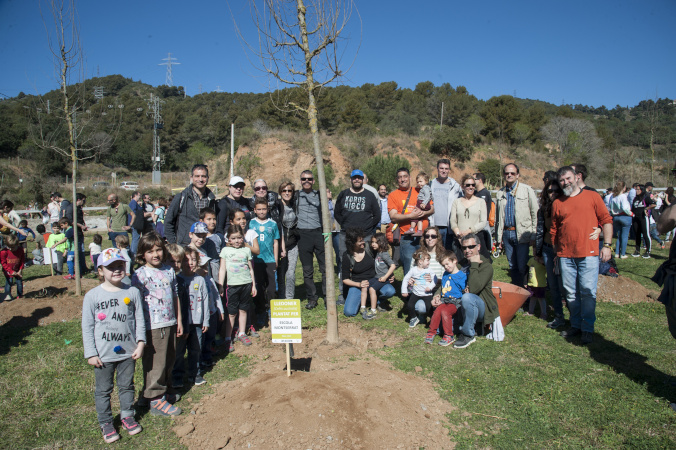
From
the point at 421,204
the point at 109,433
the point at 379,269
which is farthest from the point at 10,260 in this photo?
the point at 421,204

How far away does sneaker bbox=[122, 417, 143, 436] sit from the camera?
11.7ft

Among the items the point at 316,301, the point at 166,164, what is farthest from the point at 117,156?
the point at 316,301

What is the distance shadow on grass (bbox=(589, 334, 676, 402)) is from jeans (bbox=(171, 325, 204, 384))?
4.66 metres

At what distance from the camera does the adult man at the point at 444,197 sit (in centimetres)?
709

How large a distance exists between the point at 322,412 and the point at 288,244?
3.74 m

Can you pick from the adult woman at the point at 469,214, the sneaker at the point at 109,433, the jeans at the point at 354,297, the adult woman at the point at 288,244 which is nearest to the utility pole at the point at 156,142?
the adult woman at the point at 288,244

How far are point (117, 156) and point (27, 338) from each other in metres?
64.2

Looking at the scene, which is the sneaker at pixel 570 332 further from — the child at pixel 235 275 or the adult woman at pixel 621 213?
the adult woman at pixel 621 213

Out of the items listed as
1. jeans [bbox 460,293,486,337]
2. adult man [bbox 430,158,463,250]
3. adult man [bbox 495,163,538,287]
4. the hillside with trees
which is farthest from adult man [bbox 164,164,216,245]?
the hillside with trees

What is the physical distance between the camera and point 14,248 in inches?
325

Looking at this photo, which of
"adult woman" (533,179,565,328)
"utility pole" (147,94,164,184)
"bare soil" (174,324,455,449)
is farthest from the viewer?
"utility pole" (147,94,164,184)

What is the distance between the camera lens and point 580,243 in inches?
205

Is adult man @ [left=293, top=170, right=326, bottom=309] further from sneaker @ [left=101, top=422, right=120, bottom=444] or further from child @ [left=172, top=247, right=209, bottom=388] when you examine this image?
sneaker @ [left=101, top=422, right=120, bottom=444]

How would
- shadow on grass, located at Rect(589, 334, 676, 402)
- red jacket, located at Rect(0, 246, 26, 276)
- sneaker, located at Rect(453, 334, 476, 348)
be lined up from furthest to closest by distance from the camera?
red jacket, located at Rect(0, 246, 26, 276)
sneaker, located at Rect(453, 334, 476, 348)
shadow on grass, located at Rect(589, 334, 676, 402)
